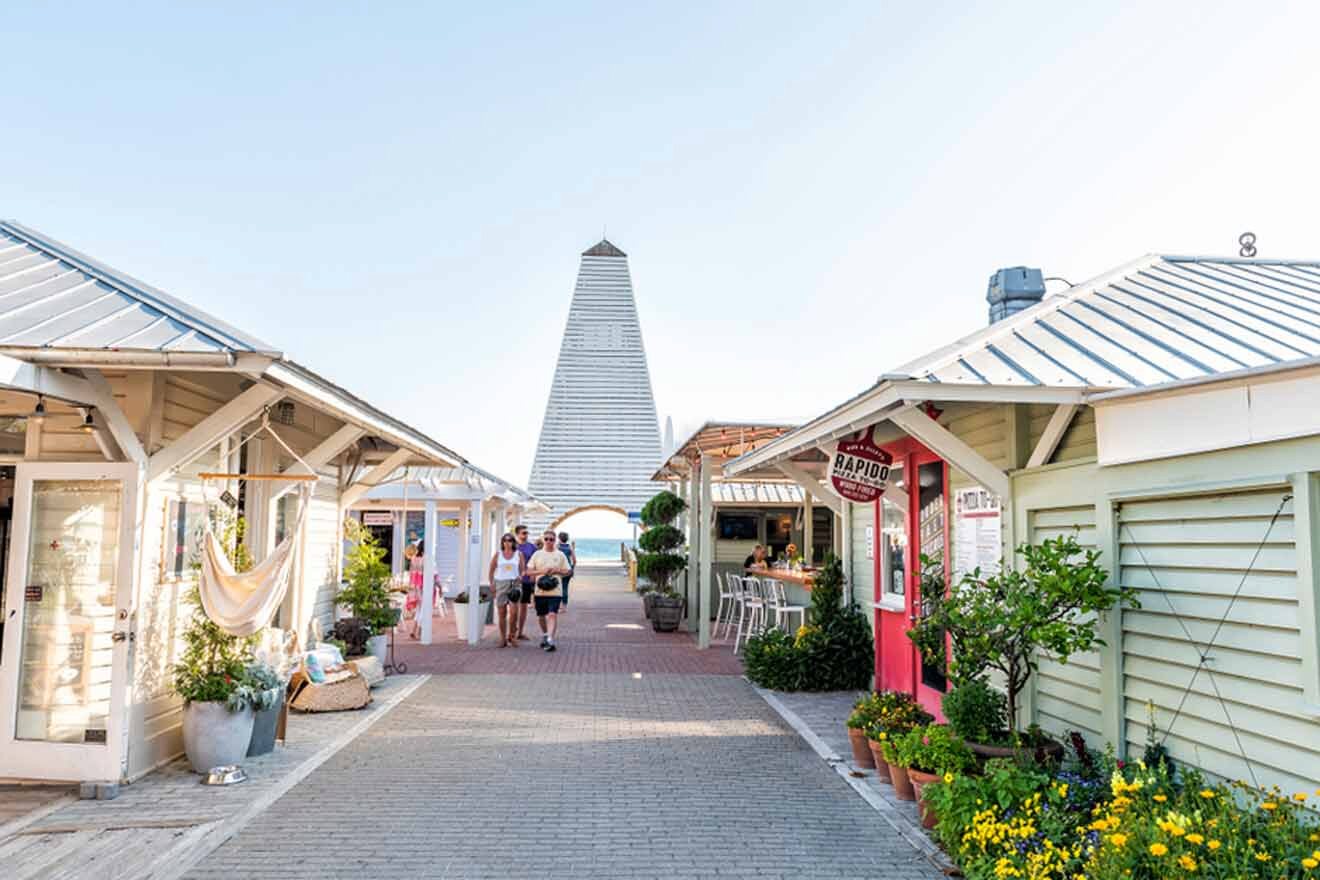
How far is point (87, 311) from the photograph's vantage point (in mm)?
5012

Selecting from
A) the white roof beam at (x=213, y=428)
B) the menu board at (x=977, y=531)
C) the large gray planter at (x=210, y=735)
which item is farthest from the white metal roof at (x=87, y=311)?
the menu board at (x=977, y=531)

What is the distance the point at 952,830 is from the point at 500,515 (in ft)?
58.7

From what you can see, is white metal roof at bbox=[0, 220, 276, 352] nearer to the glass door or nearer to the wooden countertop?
the glass door

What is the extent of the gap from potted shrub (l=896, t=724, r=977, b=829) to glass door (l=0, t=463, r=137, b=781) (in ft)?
15.7

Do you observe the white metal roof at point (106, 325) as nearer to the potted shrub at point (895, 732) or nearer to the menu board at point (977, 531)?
the potted shrub at point (895, 732)

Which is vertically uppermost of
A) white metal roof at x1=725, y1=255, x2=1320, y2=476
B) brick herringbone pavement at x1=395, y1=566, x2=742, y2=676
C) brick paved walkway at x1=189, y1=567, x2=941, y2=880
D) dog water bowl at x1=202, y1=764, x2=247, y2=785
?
white metal roof at x1=725, y1=255, x2=1320, y2=476

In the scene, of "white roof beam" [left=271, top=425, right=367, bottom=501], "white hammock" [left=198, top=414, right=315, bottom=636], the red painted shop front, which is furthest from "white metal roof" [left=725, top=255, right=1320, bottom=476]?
"white roof beam" [left=271, top=425, right=367, bottom=501]

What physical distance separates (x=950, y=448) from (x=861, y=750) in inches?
92.7

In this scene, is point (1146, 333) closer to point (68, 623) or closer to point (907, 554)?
point (907, 554)

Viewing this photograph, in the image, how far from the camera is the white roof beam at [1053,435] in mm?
4582

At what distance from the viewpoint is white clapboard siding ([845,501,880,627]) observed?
9375 millimetres

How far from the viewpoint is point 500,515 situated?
21109 mm

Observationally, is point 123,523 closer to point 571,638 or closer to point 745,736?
point 745,736

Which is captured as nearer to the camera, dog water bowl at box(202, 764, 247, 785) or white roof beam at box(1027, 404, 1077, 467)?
white roof beam at box(1027, 404, 1077, 467)
